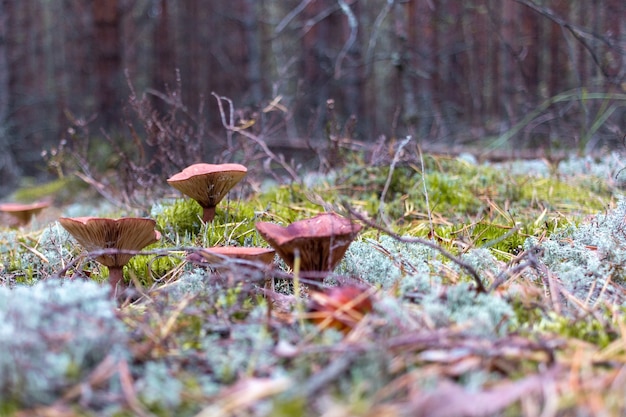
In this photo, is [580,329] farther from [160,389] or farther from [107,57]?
[107,57]

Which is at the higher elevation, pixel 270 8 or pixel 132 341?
pixel 270 8

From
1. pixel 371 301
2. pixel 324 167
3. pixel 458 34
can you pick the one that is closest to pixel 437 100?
pixel 458 34

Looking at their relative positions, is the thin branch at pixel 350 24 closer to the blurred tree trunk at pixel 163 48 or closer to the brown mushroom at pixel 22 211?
the brown mushroom at pixel 22 211

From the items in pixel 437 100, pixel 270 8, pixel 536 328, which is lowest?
pixel 437 100

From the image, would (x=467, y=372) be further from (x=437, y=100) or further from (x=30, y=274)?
(x=437, y=100)

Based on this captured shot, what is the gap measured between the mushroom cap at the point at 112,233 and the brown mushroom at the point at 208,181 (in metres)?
0.30

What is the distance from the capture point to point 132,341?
54.4 inches

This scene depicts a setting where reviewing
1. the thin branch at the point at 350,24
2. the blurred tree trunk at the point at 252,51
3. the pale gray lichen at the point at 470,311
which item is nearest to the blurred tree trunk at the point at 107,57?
the blurred tree trunk at the point at 252,51

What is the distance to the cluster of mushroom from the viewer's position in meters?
1.74

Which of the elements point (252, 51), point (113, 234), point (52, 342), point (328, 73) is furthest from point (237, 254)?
point (252, 51)

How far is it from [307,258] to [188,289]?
18.6 inches

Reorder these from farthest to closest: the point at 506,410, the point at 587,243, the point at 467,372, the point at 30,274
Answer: the point at 30,274 → the point at 587,243 → the point at 467,372 → the point at 506,410

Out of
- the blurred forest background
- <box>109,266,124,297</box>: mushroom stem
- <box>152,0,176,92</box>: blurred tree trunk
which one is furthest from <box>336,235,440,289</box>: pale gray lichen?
<box>152,0,176,92</box>: blurred tree trunk

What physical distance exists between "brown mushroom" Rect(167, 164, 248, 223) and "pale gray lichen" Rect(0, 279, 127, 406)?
1029 millimetres
